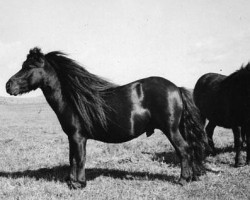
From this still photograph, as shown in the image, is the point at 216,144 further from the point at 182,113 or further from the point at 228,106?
the point at 182,113

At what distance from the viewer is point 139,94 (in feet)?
19.0

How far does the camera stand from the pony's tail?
5.98 metres

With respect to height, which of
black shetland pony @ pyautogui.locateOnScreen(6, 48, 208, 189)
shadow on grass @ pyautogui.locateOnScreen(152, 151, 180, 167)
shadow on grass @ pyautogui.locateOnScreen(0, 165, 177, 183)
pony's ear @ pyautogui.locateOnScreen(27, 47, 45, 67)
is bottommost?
shadow on grass @ pyautogui.locateOnScreen(152, 151, 180, 167)

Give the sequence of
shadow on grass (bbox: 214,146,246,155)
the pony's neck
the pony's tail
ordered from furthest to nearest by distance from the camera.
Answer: shadow on grass (bbox: 214,146,246,155) < the pony's tail < the pony's neck

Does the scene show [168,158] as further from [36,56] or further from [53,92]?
[36,56]

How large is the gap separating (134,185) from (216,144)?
5.61m

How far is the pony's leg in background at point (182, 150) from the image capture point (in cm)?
563

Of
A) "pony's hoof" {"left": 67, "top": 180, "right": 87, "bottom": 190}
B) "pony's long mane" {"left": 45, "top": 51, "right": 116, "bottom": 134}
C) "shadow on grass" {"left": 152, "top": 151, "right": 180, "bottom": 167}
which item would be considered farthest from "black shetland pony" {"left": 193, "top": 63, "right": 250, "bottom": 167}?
"pony's hoof" {"left": 67, "top": 180, "right": 87, "bottom": 190}

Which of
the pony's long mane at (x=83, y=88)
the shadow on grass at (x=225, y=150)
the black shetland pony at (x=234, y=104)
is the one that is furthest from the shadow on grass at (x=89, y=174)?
the shadow on grass at (x=225, y=150)

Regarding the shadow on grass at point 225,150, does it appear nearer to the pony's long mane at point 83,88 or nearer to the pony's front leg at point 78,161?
the pony's long mane at point 83,88

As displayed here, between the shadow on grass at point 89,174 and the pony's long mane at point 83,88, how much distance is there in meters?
1.34

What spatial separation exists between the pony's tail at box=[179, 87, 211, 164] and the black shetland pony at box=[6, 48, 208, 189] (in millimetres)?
111

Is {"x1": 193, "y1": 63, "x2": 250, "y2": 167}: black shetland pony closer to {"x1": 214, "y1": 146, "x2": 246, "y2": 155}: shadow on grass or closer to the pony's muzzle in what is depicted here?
{"x1": 214, "y1": 146, "x2": 246, "y2": 155}: shadow on grass

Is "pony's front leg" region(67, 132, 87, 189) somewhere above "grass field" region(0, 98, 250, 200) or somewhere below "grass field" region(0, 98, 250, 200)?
above
